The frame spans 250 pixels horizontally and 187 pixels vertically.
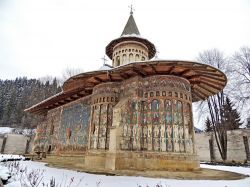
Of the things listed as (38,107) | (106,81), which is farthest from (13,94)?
(106,81)

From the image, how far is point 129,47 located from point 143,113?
7.52m

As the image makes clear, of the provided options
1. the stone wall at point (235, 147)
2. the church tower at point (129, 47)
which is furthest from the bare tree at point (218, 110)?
the church tower at point (129, 47)

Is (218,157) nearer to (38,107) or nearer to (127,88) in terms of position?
(127,88)

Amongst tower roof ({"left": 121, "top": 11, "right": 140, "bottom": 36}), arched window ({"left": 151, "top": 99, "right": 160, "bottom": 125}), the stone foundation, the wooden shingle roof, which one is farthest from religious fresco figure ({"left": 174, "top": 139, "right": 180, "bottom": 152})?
tower roof ({"left": 121, "top": 11, "right": 140, "bottom": 36})

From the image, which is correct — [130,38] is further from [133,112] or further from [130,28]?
[133,112]

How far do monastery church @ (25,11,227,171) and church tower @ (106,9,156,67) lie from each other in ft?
13.1

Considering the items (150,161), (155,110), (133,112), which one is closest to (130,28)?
(133,112)

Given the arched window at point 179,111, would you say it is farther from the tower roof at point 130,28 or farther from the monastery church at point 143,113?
the tower roof at point 130,28

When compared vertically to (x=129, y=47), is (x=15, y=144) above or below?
below

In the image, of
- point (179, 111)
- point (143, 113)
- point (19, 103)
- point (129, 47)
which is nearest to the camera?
→ point (179, 111)

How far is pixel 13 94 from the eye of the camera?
58969 millimetres

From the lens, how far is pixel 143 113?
1247 centimetres

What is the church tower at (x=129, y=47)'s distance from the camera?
1777 centimetres

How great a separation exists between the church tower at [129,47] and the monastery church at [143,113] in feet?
13.1
